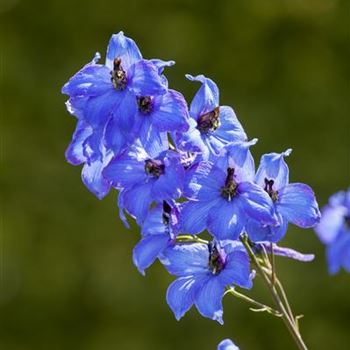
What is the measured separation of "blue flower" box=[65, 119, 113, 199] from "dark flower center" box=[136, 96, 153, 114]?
69mm

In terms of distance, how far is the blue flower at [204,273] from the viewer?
1178 millimetres

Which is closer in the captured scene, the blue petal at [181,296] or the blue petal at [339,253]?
the blue petal at [181,296]

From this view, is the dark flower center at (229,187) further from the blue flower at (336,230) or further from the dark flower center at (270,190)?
the blue flower at (336,230)

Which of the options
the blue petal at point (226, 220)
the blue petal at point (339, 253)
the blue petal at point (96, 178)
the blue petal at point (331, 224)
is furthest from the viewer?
the blue petal at point (331, 224)

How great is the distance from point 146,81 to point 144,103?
0.03 metres

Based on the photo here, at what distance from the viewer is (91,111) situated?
119 cm

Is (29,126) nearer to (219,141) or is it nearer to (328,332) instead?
(328,332)

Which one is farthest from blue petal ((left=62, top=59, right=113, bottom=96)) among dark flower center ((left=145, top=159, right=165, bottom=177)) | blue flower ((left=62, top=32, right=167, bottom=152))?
dark flower center ((left=145, top=159, right=165, bottom=177))

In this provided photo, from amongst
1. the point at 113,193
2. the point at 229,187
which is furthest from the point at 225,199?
the point at 113,193

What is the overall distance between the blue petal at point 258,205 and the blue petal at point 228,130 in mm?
82

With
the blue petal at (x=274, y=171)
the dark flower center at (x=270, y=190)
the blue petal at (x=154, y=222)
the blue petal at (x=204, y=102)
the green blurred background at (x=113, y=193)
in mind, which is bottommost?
the blue petal at (x=154, y=222)

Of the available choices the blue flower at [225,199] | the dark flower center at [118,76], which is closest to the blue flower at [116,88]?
the dark flower center at [118,76]

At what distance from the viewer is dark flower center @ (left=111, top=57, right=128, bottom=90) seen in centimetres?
121

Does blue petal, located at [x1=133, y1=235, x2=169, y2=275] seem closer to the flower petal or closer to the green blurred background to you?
the flower petal
